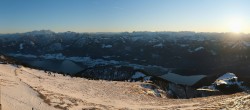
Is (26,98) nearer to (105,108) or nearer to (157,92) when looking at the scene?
(105,108)

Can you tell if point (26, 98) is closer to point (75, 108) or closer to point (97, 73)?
point (75, 108)

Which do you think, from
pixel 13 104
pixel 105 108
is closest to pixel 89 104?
pixel 105 108

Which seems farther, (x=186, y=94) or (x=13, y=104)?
(x=186, y=94)

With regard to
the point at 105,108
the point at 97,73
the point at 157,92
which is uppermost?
the point at 105,108

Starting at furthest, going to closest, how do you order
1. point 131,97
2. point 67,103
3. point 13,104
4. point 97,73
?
point 97,73
point 131,97
point 67,103
point 13,104

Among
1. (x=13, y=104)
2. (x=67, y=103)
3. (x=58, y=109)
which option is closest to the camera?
(x=13, y=104)

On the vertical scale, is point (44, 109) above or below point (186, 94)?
above

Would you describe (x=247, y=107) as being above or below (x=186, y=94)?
above

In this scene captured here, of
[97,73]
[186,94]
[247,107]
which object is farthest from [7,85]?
[97,73]

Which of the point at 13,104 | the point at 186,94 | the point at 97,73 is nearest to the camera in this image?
the point at 13,104
